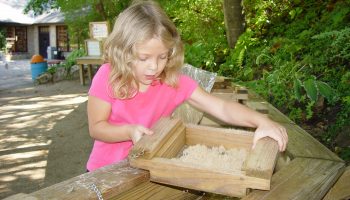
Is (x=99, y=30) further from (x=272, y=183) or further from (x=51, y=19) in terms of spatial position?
(x=51, y=19)

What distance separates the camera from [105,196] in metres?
1.33

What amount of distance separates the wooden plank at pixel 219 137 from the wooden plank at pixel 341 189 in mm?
610

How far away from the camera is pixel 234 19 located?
7.90 m

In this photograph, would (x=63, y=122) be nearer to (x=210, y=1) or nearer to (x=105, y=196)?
(x=210, y=1)

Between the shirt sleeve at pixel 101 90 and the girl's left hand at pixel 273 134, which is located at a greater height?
the shirt sleeve at pixel 101 90

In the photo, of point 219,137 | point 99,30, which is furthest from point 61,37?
point 219,137

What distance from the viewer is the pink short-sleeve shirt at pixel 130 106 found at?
2178mm

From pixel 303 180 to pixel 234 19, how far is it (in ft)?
21.2

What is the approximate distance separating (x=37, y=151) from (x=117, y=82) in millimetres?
5110

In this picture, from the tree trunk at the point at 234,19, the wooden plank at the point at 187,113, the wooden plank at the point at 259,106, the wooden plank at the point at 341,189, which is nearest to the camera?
the wooden plank at the point at 341,189

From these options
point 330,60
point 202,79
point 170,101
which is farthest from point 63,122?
point 170,101

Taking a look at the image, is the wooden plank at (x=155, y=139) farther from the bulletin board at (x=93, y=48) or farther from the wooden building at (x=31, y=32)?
the wooden building at (x=31, y=32)

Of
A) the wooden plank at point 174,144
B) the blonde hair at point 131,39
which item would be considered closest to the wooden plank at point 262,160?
the wooden plank at point 174,144

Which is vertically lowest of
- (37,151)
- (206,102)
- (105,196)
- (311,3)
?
(37,151)
